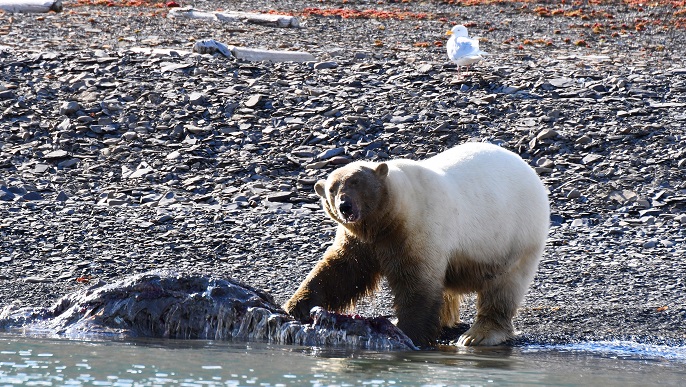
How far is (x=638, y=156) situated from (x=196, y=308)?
6597 millimetres

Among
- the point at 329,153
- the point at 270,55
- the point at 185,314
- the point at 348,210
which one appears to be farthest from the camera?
the point at 270,55

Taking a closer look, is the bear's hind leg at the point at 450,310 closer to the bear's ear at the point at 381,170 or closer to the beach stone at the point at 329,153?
the bear's ear at the point at 381,170

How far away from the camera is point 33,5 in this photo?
75.2 ft

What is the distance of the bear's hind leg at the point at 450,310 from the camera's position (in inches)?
347

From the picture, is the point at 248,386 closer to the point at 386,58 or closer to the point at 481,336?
the point at 481,336

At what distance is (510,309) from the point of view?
337 inches

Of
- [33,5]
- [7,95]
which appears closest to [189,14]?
[33,5]

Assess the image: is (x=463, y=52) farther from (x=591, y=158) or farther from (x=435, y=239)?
(x=435, y=239)

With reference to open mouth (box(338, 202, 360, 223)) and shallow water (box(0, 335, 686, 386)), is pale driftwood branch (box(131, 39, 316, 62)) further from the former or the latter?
shallow water (box(0, 335, 686, 386))

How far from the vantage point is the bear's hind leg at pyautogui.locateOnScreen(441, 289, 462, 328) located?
8.82 metres

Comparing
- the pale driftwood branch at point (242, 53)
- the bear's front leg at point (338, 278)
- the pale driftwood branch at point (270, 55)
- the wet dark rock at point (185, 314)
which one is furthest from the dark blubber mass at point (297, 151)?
the wet dark rock at point (185, 314)

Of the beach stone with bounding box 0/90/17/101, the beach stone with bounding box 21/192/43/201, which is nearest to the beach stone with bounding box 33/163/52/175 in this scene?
the beach stone with bounding box 21/192/43/201

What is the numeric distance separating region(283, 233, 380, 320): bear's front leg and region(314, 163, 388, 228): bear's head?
0.87ft

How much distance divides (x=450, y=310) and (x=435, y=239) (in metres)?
1.04
